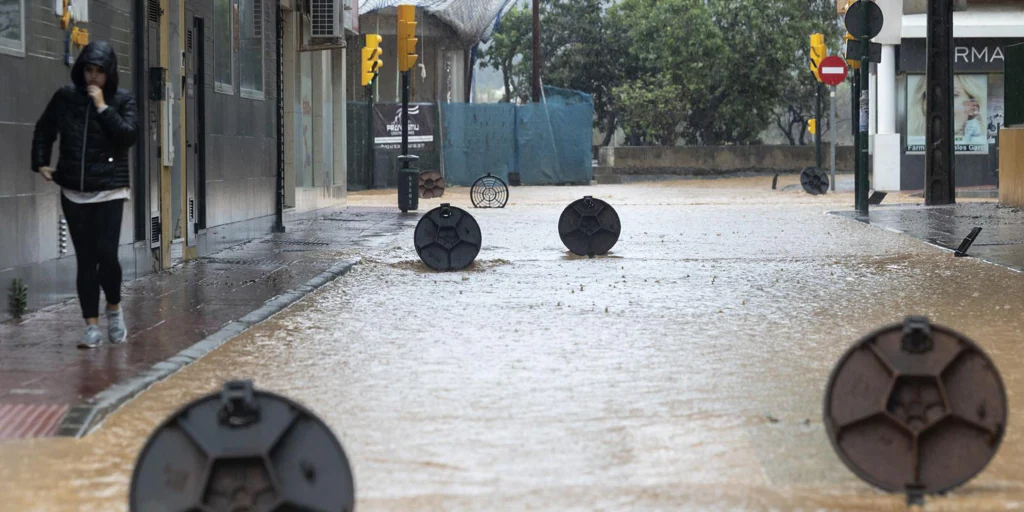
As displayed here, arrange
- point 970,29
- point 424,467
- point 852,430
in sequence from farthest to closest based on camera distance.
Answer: point 970,29 → point 424,467 → point 852,430

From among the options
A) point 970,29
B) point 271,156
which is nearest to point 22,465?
point 271,156

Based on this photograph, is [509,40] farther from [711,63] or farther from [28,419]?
[28,419]

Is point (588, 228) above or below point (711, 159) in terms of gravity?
below

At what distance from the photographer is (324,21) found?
21.5 meters

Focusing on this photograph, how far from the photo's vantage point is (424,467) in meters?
5.26

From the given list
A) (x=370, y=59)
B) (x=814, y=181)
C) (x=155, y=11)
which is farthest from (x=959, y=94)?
(x=155, y=11)

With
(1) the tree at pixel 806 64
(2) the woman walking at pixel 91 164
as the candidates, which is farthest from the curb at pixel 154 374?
(1) the tree at pixel 806 64

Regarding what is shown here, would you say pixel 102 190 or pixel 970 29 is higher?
pixel 970 29

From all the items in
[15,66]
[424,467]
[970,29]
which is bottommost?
[424,467]

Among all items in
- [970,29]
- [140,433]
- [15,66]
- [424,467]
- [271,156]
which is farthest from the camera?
[970,29]

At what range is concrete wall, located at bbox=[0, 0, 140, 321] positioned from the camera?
9.41 meters

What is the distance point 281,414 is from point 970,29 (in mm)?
31104

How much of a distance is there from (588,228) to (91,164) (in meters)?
7.53

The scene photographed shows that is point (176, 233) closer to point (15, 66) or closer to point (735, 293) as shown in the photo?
point (15, 66)
